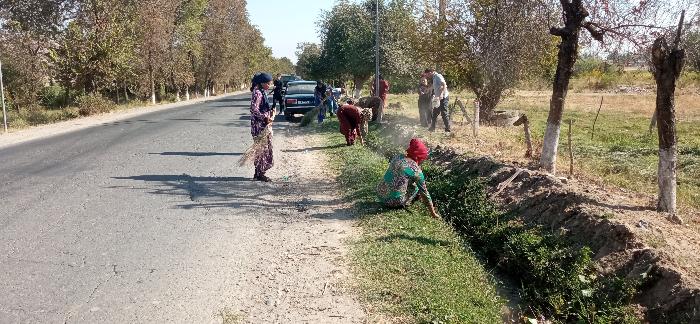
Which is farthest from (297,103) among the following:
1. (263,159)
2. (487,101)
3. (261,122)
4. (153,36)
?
(153,36)

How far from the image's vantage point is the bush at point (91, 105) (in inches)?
1062

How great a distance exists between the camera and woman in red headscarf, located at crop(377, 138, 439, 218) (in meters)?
6.98

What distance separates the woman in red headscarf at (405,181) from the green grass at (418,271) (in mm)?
158

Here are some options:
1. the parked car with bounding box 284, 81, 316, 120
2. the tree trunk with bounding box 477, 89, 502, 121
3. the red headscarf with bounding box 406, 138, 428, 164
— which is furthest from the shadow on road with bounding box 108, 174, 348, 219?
the parked car with bounding box 284, 81, 316, 120

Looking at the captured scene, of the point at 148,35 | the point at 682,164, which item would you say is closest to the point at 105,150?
the point at 682,164

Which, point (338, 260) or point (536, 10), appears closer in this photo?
point (338, 260)

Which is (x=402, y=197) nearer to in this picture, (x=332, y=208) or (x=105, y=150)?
(x=332, y=208)

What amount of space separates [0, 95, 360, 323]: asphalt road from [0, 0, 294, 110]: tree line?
59.6 feet

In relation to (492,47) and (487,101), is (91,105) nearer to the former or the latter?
(487,101)

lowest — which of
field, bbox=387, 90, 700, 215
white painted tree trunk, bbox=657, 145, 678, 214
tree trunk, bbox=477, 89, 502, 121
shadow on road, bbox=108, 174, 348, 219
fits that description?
shadow on road, bbox=108, 174, 348, 219

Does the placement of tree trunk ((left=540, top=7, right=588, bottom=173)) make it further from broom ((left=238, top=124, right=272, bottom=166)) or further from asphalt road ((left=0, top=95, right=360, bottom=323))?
broom ((left=238, top=124, right=272, bottom=166))

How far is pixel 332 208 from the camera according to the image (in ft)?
25.4

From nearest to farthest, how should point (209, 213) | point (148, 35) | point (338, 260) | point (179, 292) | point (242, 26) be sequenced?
point (179, 292)
point (338, 260)
point (209, 213)
point (148, 35)
point (242, 26)

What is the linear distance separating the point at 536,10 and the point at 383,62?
878 inches
